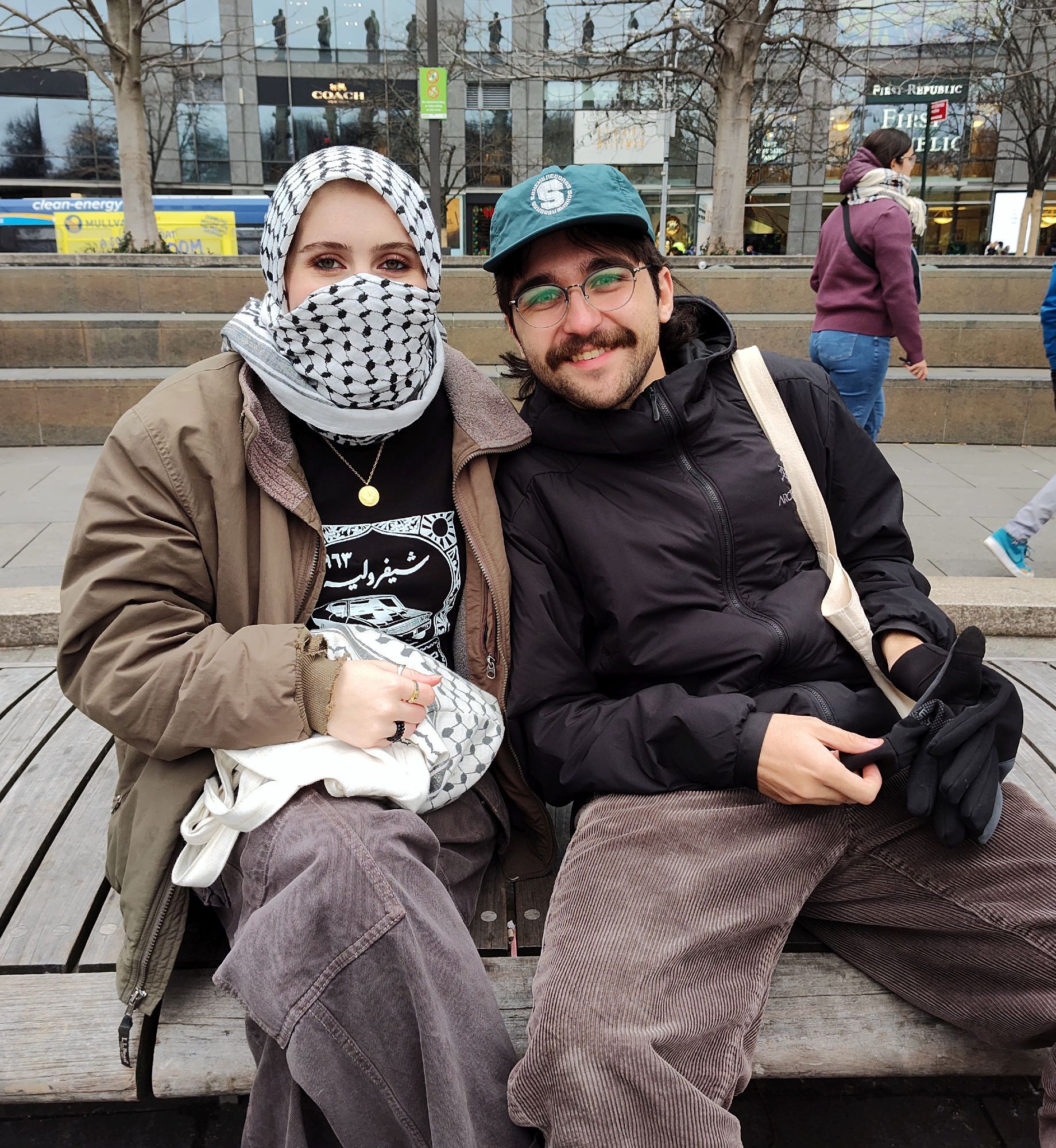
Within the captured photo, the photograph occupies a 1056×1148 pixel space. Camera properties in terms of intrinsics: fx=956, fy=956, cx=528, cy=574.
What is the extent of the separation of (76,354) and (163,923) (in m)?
8.64

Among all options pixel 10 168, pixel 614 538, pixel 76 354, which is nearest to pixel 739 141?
pixel 76 354

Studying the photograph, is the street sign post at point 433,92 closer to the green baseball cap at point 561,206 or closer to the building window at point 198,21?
the green baseball cap at point 561,206

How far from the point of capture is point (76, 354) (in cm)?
911

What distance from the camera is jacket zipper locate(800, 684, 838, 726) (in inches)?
81.9

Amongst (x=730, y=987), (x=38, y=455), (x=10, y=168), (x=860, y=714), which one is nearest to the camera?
(x=730, y=987)

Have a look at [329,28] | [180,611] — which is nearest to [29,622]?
[180,611]

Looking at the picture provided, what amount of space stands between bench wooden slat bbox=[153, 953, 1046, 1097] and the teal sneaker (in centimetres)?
371

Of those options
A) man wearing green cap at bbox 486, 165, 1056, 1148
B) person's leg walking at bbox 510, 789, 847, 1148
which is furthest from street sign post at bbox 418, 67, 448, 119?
person's leg walking at bbox 510, 789, 847, 1148

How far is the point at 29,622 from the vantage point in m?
3.48

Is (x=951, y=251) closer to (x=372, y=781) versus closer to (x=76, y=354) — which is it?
(x=76, y=354)

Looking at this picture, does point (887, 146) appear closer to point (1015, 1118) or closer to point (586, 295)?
point (586, 295)

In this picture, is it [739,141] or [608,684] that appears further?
[739,141]

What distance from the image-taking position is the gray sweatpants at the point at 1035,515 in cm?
500

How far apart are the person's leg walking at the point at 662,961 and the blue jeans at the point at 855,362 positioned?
4.41 meters
